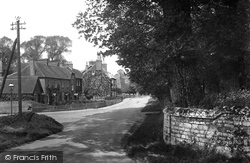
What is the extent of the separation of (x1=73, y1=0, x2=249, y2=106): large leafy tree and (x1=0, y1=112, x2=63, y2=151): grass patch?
20.0ft

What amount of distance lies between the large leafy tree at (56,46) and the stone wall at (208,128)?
70162 millimetres

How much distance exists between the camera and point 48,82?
1984 inches

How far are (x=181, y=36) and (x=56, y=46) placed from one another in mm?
69757

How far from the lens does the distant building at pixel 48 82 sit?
4317 cm

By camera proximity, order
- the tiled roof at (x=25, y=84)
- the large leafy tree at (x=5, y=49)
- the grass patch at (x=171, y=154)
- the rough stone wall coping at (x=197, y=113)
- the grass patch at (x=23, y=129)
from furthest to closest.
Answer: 1. the large leafy tree at (x=5, y=49)
2. the tiled roof at (x=25, y=84)
3. the grass patch at (x=23, y=129)
4. the rough stone wall coping at (x=197, y=113)
5. the grass patch at (x=171, y=154)

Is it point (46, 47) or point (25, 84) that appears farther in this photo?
point (46, 47)

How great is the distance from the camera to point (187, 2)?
11.8 meters

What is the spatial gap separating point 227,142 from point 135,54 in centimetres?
848

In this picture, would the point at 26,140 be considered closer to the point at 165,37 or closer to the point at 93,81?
the point at 165,37

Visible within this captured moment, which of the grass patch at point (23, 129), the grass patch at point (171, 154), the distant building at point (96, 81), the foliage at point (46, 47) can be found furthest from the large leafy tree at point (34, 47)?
the grass patch at point (171, 154)

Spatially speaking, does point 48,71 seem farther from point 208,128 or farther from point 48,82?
point 208,128

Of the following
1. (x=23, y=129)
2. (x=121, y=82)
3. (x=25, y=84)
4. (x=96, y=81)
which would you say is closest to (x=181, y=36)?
(x=23, y=129)

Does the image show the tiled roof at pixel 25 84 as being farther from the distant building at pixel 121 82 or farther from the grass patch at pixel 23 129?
the distant building at pixel 121 82

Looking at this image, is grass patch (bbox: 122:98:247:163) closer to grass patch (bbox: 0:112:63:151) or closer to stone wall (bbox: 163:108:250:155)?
stone wall (bbox: 163:108:250:155)
